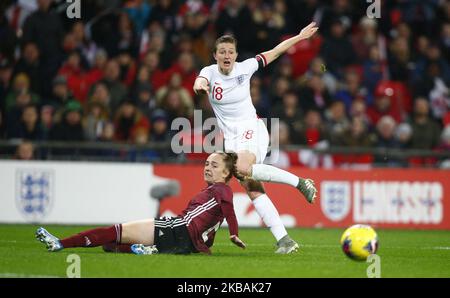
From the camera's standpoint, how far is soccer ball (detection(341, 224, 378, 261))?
909 centimetres

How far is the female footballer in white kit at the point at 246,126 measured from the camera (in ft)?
34.2

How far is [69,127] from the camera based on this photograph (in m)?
15.8

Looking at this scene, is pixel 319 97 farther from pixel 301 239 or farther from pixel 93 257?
pixel 93 257

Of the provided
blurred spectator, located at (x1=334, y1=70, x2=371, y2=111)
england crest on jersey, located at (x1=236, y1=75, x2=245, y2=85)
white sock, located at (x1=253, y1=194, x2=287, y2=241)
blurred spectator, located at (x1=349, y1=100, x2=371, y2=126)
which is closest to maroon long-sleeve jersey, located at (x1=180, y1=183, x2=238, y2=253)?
white sock, located at (x1=253, y1=194, x2=287, y2=241)

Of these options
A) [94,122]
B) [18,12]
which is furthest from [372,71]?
[18,12]

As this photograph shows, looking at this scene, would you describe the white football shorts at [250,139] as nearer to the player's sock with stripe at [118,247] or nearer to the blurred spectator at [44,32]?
the player's sock with stripe at [118,247]

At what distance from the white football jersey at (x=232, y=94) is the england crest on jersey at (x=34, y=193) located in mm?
5072

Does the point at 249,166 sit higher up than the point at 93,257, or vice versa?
the point at 249,166

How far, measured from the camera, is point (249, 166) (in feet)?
34.0

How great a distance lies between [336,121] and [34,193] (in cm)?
544

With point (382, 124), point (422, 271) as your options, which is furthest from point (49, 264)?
point (382, 124)

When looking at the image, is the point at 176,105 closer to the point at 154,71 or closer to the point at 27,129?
the point at 154,71

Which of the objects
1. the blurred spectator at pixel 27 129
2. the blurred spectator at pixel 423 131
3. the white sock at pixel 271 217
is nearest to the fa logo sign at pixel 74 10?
the blurred spectator at pixel 27 129
